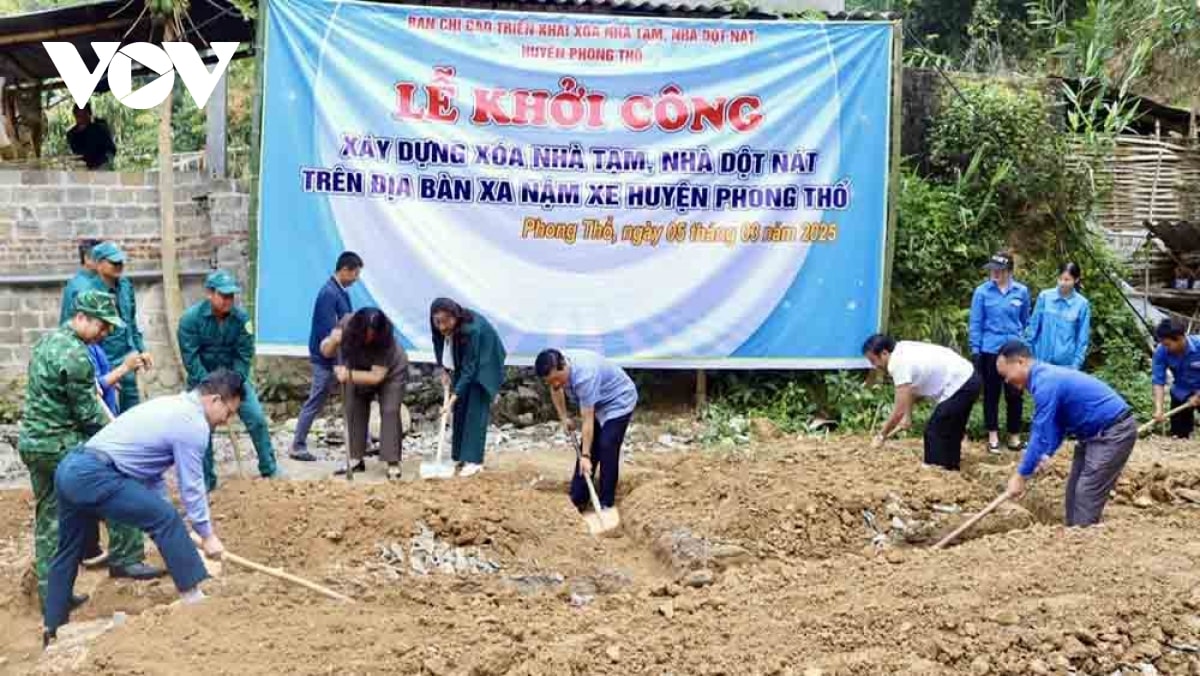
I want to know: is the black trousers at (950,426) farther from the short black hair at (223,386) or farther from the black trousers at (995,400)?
the short black hair at (223,386)

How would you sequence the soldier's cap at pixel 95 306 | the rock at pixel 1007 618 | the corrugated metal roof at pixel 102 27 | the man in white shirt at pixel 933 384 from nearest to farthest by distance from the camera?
the rock at pixel 1007 618, the soldier's cap at pixel 95 306, the man in white shirt at pixel 933 384, the corrugated metal roof at pixel 102 27

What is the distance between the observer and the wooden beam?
382 inches

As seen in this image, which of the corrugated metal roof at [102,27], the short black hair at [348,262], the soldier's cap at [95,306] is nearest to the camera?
the soldier's cap at [95,306]

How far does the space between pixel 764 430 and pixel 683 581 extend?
3.09 metres

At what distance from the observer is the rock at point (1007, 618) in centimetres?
495

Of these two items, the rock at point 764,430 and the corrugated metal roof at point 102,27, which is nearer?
the rock at point 764,430

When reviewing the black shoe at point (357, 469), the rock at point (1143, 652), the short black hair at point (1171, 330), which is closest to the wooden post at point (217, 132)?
the black shoe at point (357, 469)

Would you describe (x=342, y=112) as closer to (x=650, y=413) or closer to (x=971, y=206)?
(x=650, y=413)

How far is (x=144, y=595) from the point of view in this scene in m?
6.08

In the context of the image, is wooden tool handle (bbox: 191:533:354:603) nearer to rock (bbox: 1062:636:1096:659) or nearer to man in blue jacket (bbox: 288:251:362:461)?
man in blue jacket (bbox: 288:251:362:461)

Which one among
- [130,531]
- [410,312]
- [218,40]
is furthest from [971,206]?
[130,531]

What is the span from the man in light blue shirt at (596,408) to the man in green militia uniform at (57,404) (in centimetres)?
237

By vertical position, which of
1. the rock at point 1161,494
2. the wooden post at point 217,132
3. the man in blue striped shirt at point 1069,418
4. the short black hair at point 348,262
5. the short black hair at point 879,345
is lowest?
the rock at point 1161,494

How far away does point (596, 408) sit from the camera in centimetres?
747
